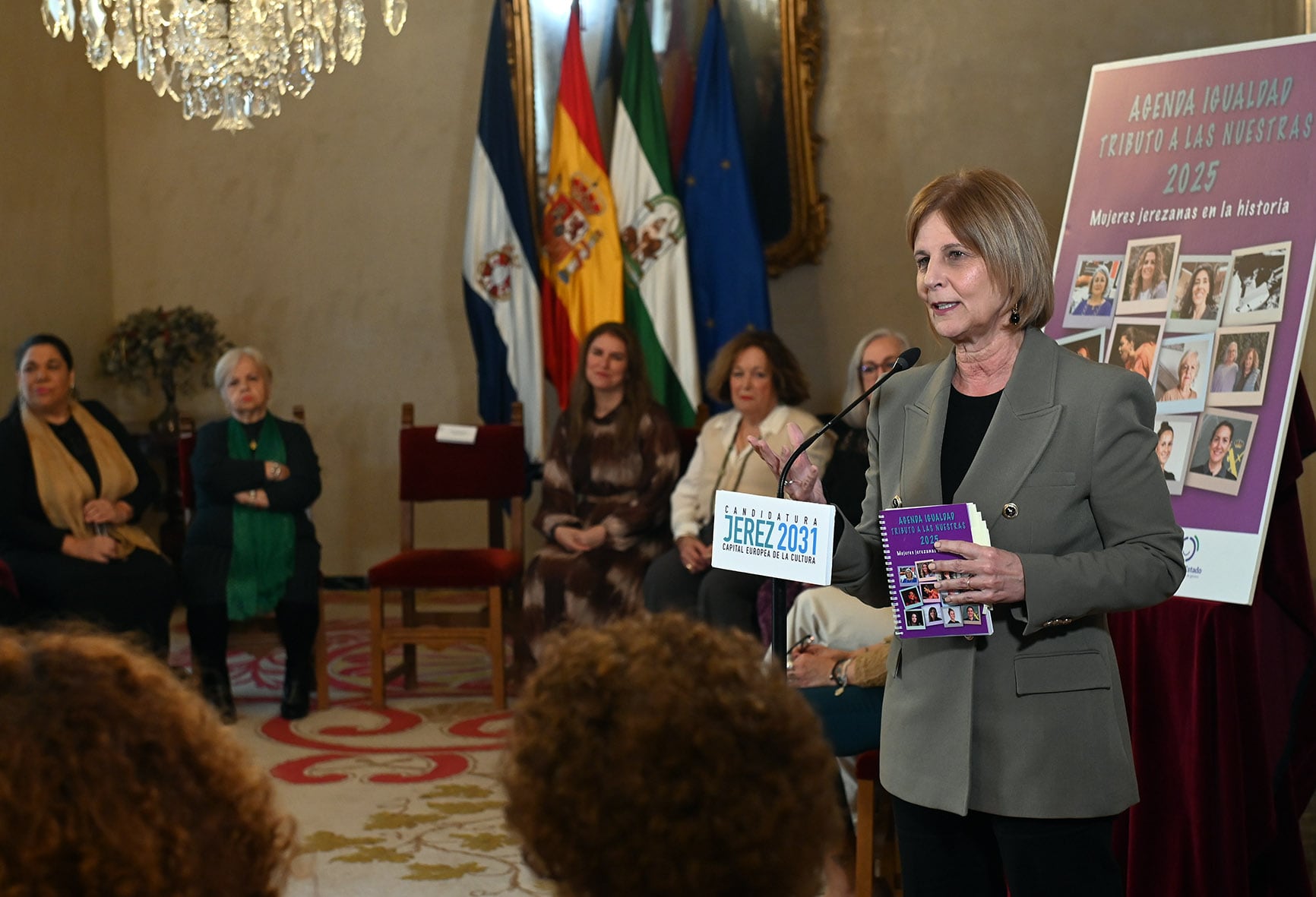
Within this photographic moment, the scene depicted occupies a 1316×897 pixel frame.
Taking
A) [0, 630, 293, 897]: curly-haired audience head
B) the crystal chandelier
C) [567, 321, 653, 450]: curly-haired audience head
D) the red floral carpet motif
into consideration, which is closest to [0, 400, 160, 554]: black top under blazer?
the red floral carpet motif

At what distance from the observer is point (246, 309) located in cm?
688

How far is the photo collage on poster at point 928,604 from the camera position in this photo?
5.37ft

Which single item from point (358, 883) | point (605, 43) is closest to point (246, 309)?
point (605, 43)

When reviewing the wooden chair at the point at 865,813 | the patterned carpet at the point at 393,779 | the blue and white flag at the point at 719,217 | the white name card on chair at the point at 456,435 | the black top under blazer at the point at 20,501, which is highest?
the blue and white flag at the point at 719,217

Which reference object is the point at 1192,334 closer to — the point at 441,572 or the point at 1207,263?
the point at 1207,263

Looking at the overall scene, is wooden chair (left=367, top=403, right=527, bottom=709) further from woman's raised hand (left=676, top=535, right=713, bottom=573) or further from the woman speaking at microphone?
the woman speaking at microphone

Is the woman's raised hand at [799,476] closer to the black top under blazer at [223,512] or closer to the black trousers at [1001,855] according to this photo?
the black trousers at [1001,855]

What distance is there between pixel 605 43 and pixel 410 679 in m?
3.27

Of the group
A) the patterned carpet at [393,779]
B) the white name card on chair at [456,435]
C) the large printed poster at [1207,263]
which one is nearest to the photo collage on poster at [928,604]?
the large printed poster at [1207,263]

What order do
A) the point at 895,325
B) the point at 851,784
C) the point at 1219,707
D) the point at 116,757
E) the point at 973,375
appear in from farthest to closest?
the point at 895,325
the point at 851,784
the point at 1219,707
the point at 973,375
the point at 116,757

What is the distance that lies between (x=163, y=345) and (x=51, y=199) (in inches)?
40.3

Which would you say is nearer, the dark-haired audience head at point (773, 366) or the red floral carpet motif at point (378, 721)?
the red floral carpet motif at point (378, 721)

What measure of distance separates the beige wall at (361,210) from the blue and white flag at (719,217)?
481 millimetres

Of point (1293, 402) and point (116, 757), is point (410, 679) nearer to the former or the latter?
point (1293, 402)
